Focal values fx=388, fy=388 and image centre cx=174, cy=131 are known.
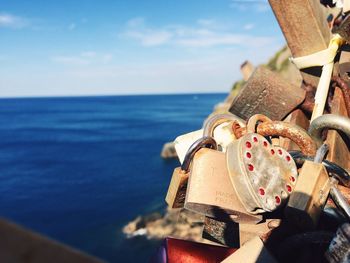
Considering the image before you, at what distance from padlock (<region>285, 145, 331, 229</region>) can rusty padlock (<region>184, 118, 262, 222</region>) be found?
0.23 meters

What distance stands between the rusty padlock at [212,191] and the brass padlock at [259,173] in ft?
0.29

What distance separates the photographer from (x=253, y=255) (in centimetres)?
181

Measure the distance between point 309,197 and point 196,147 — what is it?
2.25 feet

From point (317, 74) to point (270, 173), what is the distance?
1.24m

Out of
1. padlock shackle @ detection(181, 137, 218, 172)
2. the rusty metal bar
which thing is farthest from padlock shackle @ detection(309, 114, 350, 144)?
padlock shackle @ detection(181, 137, 218, 172)

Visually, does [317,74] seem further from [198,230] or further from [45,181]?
[45,181]

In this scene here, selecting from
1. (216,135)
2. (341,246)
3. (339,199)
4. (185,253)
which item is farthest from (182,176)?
(341,246)

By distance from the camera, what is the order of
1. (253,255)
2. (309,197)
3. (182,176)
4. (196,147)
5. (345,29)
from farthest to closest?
(345,29)
(182,176)
(196,147)
(309,197)
(253,255)

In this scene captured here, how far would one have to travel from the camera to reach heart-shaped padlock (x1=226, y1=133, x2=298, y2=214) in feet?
6.54

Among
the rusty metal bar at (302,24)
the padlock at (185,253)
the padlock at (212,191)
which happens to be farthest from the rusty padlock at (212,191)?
the rusty metal bar at (302,24)

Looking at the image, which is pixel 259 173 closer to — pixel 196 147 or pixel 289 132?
pixel 196 147

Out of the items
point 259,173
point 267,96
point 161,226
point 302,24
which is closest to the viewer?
point 259,173

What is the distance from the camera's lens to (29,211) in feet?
158

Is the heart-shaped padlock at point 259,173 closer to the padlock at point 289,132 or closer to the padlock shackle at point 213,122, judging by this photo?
the padlock at point 289,132
